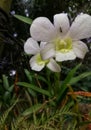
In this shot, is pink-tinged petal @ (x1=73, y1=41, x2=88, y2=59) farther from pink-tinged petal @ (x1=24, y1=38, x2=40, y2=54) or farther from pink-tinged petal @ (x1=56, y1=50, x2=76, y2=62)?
pink-tinged petal @ (x1=24, y1=38, x2=40, y2=54)

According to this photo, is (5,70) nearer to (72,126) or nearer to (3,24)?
(3,24)

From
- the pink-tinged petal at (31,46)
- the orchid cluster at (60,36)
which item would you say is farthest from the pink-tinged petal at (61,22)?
the pink-tinged petal at (31,46)

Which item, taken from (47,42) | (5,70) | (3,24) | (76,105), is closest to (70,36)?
(47,42)

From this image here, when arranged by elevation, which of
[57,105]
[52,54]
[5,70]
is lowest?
[5,70]

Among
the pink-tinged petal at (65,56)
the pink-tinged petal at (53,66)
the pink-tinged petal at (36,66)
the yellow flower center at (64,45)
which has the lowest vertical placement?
the pink-tinged petal at (36,66)

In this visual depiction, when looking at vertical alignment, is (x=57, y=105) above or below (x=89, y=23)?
below

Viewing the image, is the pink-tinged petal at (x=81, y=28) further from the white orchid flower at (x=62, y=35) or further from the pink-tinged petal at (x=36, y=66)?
the pink-tinged petal at (x=36, y=66)

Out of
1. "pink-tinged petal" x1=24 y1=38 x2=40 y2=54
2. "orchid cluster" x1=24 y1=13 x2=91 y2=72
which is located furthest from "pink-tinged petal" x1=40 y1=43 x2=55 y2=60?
"pink-tinged petal" x1=24 y1=38 x2=40 y2=54
